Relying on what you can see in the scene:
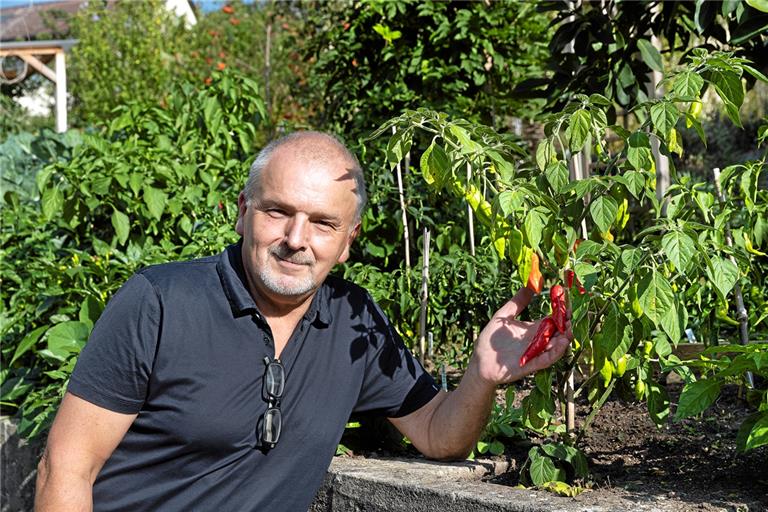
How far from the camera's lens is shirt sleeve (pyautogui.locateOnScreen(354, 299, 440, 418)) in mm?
2711

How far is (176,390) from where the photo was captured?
2.37m

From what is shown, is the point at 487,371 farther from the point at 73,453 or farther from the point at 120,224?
the point at 120,224

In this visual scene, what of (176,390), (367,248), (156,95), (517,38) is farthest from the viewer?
(156,95)

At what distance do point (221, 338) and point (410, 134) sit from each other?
27.9 inches

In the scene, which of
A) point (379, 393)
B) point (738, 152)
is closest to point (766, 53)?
point (379, 393)

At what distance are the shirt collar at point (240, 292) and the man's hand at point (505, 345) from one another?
442mm

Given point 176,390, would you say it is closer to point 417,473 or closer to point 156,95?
point 417,473

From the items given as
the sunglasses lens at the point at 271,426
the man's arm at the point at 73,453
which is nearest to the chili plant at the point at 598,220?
the sunglasses lens at the point at 271,426

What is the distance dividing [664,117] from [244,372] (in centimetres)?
121

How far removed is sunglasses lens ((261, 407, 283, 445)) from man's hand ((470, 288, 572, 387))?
0.52 meters

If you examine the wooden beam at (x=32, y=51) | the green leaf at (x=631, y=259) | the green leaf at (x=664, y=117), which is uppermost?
the wooden beam at (x=32, y=51)

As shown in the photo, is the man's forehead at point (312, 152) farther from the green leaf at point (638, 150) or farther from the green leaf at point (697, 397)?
the green leaf at point (697, 397)

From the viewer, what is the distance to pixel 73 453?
2277 millimetres

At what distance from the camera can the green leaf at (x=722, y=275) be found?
230 centimetres
